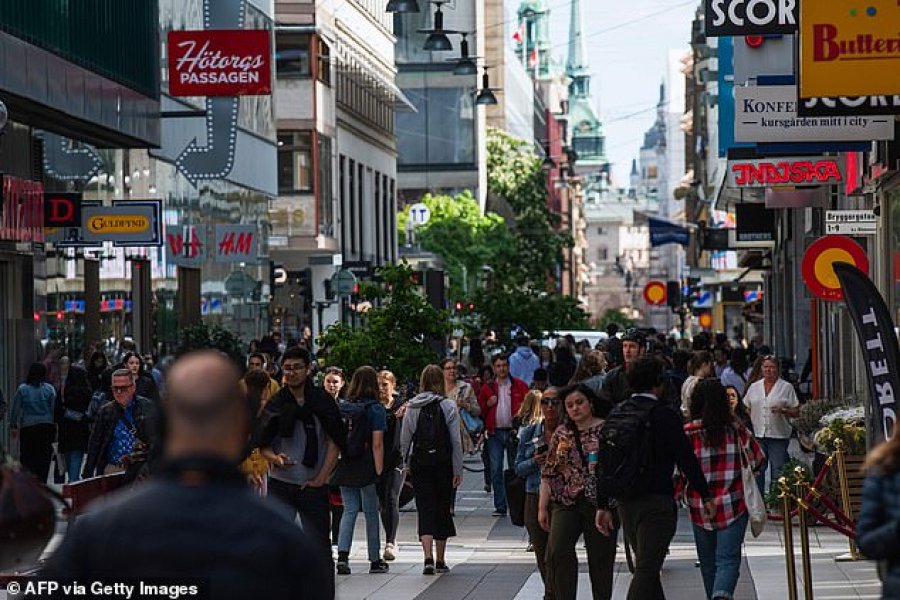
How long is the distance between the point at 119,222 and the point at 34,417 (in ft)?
23.1

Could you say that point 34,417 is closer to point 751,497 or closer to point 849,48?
point 849,48

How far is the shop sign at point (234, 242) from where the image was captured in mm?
44156

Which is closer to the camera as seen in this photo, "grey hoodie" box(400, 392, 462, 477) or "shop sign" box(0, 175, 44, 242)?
"grey hoodie" box(400, 392, 462, 477)

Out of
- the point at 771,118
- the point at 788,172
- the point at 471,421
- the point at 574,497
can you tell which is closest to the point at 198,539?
the point at 574,497

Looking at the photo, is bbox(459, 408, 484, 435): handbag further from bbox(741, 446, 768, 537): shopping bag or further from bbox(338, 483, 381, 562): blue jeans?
bbox(741, 446, 768, 537): shopping bag

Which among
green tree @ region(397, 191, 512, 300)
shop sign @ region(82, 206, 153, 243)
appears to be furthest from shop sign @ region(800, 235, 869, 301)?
green tree @ region(397, 191, 512, 300)

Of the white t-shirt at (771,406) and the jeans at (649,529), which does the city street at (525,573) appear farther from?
the jeans at (649,529)

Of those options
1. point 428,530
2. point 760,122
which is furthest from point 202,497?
point 760,122

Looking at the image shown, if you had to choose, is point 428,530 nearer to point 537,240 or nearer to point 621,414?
point 621,414

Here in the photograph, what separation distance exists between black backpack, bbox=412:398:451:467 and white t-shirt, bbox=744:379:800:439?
483 cm

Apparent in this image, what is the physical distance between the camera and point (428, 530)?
16.6 meters

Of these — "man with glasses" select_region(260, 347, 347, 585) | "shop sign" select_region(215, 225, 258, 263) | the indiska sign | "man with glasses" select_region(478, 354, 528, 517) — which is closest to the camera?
"man with glasses" select_region(260, 347, 347, 585)

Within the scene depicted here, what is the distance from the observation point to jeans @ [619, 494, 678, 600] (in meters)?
11.9

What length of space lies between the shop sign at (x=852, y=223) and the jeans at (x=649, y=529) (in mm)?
9610
